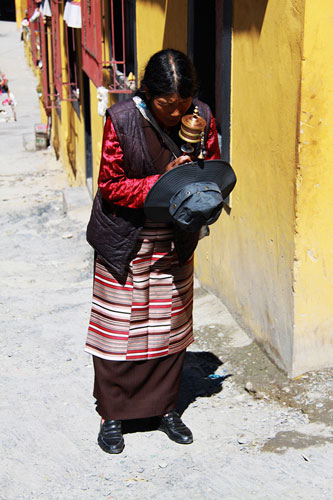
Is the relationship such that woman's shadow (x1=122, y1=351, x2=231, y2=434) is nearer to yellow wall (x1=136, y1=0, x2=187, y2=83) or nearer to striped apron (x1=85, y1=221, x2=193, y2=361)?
striped apron (x1=85, y1=221, x2=193, y2=361)

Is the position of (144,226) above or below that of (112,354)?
above

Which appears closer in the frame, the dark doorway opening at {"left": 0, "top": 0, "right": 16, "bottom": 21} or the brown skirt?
the brown skirt

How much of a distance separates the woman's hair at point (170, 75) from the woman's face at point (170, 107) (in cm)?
2

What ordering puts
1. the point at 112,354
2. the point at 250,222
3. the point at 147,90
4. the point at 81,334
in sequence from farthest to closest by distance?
the point at 81,334 → the point at 250,222 → the point at 112,354 → the point at 147,90

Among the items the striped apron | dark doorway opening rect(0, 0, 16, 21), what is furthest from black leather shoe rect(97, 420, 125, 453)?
dark doorway opening rect(0, 0, 16, 21)

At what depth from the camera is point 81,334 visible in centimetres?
471

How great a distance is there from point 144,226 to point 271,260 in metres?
1.01

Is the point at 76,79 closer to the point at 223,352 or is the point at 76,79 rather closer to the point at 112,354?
the point at 223,352

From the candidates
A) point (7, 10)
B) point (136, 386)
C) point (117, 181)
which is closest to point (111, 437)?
point (136, 386)

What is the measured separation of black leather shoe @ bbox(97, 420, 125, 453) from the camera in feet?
10.8

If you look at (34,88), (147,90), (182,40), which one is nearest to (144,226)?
(147,90)

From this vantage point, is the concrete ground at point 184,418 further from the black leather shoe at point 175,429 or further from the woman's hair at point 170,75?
the woman's hair at point 170,75

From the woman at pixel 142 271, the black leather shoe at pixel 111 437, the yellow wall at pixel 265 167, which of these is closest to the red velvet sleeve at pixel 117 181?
the woman at pixel 142 271

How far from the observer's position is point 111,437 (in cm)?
332
